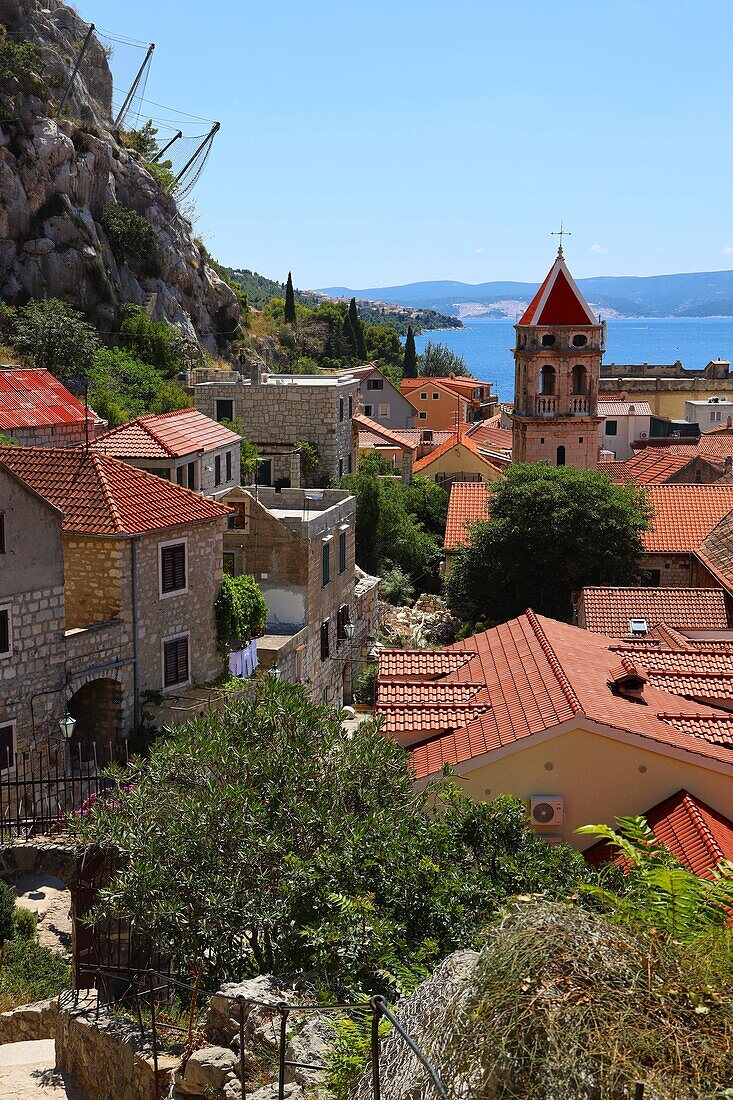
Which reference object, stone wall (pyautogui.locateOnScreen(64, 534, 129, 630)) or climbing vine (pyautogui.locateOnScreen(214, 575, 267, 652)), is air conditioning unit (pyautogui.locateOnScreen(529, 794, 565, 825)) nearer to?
stone wall (pyautogui.locateOnScreen(64, 534, 129, 630))

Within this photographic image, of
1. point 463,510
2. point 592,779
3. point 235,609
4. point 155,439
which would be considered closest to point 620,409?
point 463,510

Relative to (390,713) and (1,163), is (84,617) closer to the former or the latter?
(390,713)

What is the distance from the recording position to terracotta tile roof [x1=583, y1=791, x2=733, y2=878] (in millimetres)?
13336

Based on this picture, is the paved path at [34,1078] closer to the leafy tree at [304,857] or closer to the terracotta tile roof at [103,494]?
the leafy tree at [304,857]

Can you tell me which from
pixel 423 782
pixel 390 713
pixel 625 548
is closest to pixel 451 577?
pixel 625 548

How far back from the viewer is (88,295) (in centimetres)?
5609

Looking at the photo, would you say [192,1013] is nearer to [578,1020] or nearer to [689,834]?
[578,1020]

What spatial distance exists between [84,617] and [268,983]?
44.1 feet

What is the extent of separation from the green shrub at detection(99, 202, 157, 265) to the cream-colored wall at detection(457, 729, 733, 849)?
2004 inches

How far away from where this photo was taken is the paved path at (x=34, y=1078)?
10930 millimetres

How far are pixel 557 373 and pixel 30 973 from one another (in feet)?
143

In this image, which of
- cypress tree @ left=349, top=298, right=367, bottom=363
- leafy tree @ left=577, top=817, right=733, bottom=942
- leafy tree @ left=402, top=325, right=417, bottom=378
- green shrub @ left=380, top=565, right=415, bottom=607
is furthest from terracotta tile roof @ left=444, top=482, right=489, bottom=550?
leafy tree @ left=402, top=325, right=417, bottom=378

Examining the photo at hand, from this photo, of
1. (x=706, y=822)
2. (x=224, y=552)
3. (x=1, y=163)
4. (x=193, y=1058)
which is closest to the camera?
(x=193, y=1058)

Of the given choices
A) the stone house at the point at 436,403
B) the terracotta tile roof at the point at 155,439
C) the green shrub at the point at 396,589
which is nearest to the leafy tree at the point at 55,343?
the green shrub at the point at 396,589
